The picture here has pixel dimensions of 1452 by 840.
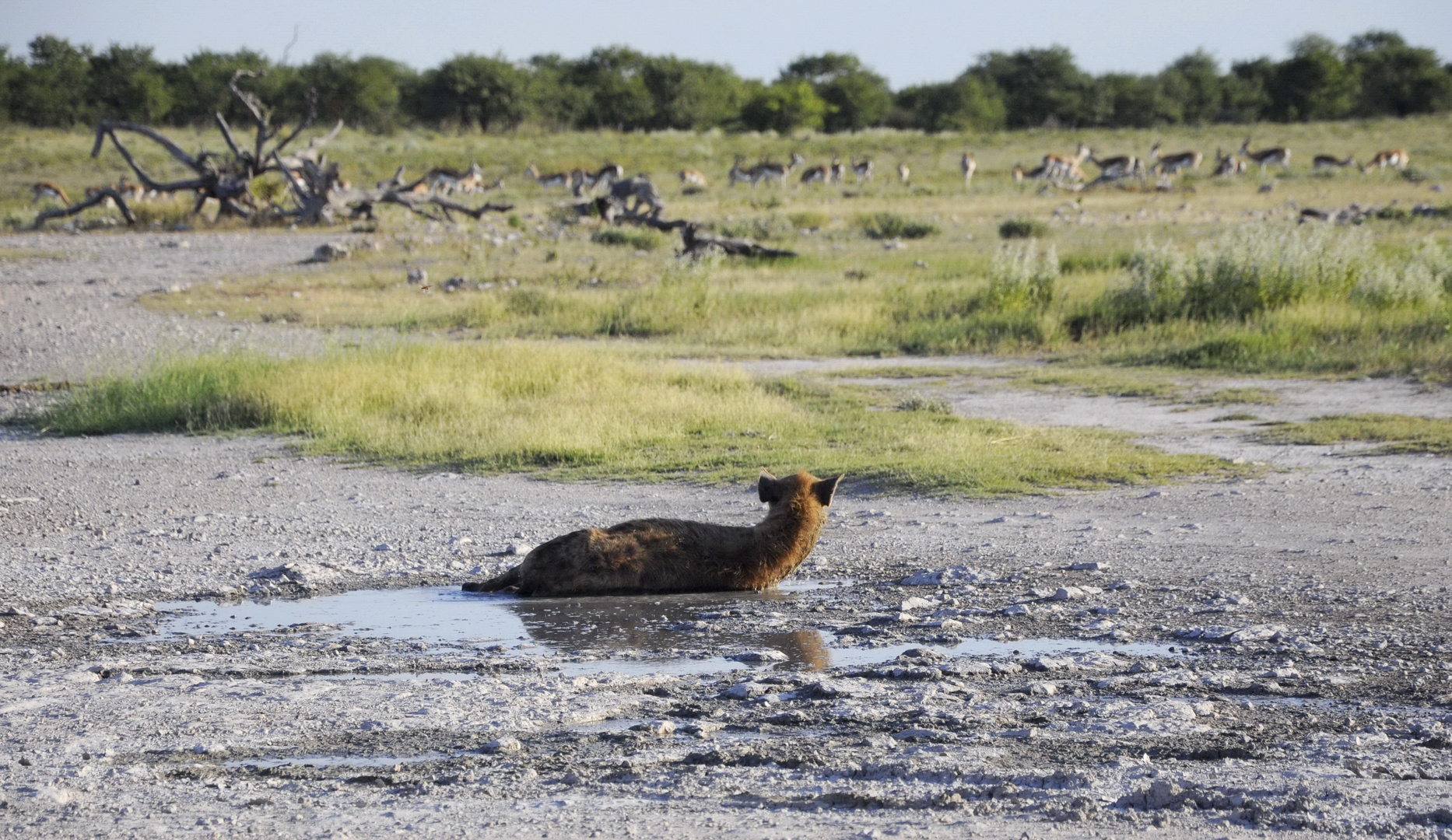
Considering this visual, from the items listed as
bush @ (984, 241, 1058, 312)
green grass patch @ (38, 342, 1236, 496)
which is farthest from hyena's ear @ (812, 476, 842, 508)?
bush @ (984, 241, 1058, 312)

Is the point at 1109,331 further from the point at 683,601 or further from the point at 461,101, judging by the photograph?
the point at 461,101

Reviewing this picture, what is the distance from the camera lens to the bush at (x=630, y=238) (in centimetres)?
2645

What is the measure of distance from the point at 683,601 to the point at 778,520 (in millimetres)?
561

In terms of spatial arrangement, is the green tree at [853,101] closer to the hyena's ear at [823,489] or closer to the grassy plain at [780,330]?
the grassy plain at [780,330]

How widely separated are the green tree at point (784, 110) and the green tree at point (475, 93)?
12.7 metres

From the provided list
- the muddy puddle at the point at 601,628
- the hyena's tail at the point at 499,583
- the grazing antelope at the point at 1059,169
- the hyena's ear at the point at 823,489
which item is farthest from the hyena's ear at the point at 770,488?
the grazing antelope at the point at 1059,169

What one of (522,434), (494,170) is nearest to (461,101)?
(494,170)

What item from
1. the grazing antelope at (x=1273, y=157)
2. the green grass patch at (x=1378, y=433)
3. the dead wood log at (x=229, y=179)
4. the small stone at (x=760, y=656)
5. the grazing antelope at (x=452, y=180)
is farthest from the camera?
the grazing antelope at (x=1273, y=157)

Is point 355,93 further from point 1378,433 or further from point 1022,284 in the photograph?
point 1378,433

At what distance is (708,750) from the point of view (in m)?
4.02

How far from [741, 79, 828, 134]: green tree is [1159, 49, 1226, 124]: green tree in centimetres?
2101

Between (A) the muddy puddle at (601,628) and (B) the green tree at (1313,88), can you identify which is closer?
(A) the muddy puddle at (601,628)

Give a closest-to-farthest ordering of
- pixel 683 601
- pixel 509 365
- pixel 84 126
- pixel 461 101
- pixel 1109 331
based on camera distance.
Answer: pixel 683 601, pixel 509 365, pixel 1109 331, pixel 84 126, pixel 461 101

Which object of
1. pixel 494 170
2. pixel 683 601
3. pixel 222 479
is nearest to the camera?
pixel 683 601
